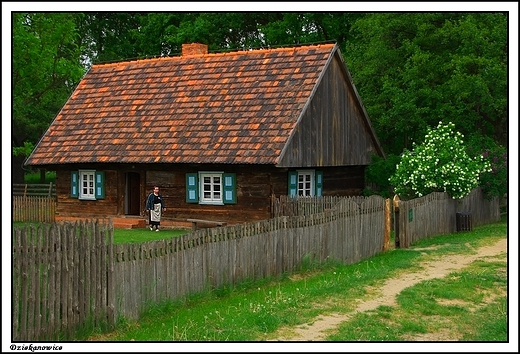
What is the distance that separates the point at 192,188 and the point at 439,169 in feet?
27.6

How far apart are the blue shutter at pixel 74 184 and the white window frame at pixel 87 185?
13cm

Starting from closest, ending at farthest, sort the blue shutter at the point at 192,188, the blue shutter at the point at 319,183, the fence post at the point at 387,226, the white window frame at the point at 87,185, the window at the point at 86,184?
1. the fence post at the point at 387,226
2. the blue shutter at the point at 192,188
3. the blue shutter at the point at 319,183
4. the white window frame at the point at 87,185
5. the window at the point at 86,184

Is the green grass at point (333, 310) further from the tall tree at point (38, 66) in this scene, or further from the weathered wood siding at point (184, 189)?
the tall tree at point (38, 66)

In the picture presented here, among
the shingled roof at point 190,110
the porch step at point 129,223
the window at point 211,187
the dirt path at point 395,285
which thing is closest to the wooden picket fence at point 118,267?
the dirt path at point 395,285

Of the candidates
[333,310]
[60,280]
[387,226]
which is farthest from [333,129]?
[60,280]

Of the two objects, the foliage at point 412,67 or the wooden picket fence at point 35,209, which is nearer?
the foliage at point 412,67

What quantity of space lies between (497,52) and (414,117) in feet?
Answer: 12.6

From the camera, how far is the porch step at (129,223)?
27.0 m

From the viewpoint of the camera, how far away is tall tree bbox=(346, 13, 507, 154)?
92.3 feet

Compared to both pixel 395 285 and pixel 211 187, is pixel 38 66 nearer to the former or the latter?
pixel 211 187

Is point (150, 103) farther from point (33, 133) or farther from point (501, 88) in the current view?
point (33, 133)

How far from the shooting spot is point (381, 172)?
95.7 feet

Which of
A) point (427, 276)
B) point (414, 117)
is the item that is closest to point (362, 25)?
point (414, 117)

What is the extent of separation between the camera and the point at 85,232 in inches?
425
